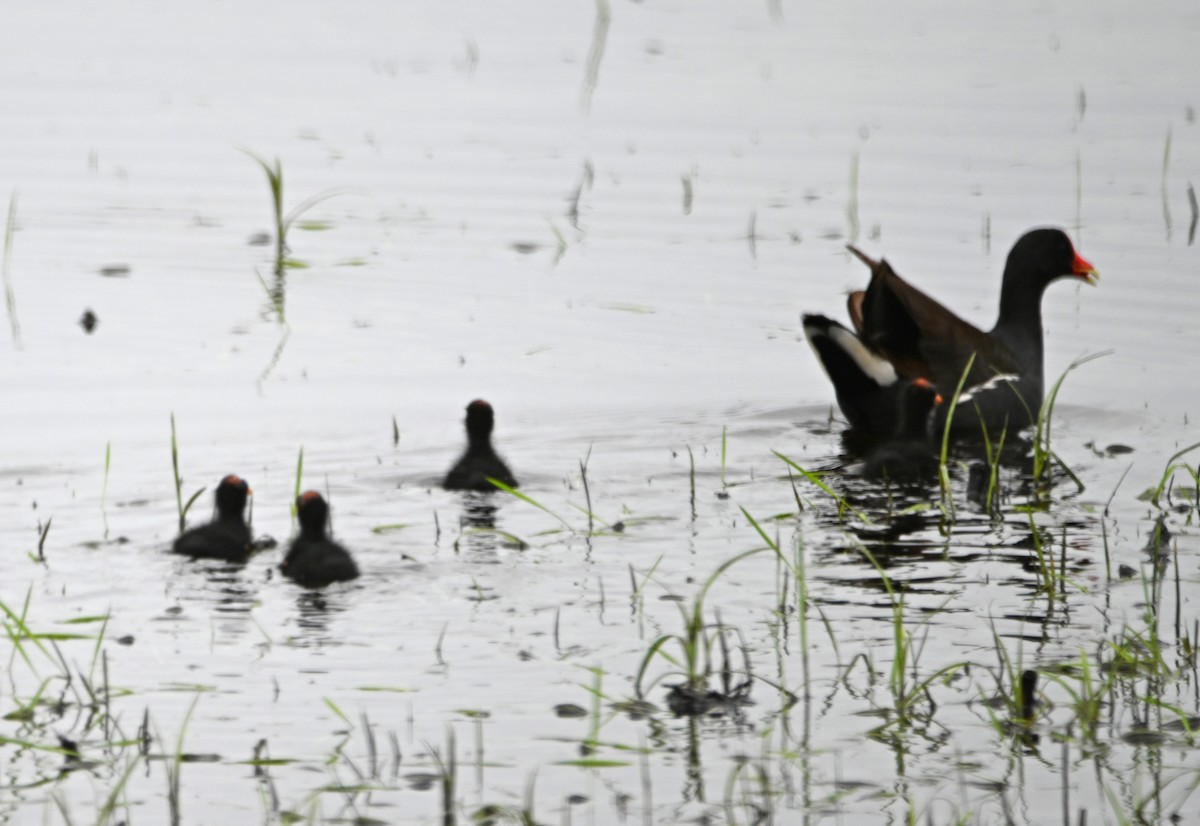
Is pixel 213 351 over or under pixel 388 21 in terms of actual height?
under

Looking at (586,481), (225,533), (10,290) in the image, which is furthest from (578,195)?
(225,533)

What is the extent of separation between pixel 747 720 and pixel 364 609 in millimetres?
1622

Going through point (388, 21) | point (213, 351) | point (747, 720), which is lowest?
point (747, 720)

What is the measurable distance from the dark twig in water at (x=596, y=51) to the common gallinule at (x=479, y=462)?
29.8 ft

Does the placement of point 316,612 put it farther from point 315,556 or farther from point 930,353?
point 930,353

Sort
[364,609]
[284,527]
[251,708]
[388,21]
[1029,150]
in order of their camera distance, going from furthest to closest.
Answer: [388,21], [1029,150], [284,527], [364,609], [251,708]

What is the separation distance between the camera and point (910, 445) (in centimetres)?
936

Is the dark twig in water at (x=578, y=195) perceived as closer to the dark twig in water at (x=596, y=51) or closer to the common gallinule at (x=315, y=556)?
the dark twig in water at (x=596, y=51)

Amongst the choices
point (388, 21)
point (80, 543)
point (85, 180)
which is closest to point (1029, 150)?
point (85, 180)

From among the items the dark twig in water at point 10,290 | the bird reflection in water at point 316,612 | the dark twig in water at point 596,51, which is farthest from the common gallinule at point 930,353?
the dark twig in water at point 596,51

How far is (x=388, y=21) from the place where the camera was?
2238 cm

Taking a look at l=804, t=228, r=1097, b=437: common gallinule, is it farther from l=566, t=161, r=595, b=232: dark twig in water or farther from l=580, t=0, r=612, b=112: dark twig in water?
l=580, t=0, r=612, b=112: dark twig in water

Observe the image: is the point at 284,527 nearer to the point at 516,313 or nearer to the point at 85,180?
the point at 516,313

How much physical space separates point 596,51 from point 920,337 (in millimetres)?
10712
